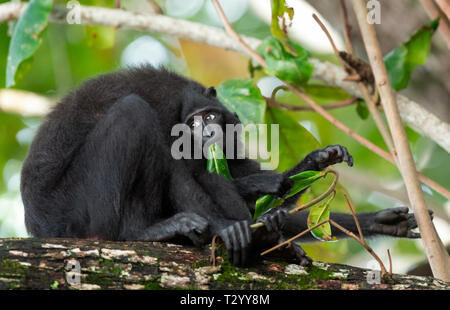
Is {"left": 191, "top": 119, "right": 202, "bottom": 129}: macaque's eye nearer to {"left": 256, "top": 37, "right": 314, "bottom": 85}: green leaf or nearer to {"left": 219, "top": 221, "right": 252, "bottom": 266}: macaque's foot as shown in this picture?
{"left": 256, "top": 37, "right": 314, "bottom": 85}: green leaf

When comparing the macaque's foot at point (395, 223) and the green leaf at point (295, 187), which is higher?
the green leaf at point (295, 187)

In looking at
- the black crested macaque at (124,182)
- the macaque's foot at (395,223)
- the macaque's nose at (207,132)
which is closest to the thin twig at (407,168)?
the black crested macaque at (124,182)

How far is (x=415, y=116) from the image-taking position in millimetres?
4578

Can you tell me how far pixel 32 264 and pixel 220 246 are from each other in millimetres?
1133

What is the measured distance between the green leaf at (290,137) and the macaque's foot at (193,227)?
6.09 ft

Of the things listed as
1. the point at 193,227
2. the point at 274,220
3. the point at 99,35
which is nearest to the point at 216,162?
the point at 193,227

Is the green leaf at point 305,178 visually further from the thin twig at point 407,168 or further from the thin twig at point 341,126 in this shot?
the thin twig at point 341,126

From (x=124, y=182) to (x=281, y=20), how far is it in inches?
86.8

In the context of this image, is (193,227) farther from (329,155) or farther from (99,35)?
(99,35)

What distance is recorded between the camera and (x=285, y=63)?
192 inches

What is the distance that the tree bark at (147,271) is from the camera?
2760 mm

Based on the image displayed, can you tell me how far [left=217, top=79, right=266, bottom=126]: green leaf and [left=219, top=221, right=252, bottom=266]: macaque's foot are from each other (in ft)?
5.56
